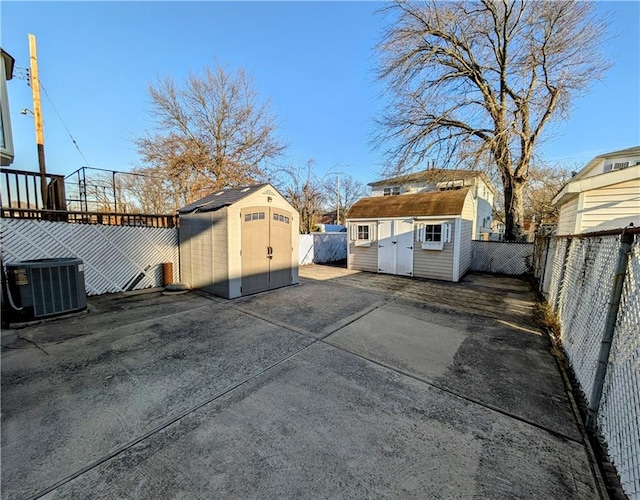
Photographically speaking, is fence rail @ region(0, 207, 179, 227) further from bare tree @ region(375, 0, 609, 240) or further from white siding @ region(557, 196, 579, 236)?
white siding @ region(557, 196, 579, 236)

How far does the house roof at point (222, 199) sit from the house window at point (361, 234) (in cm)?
480

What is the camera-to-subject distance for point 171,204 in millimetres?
13219

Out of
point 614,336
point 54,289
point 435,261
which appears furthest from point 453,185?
point 54,289

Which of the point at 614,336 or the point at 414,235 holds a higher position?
the point at 414,235

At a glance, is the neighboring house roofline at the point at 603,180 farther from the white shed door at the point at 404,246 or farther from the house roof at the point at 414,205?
the white shed door at the point at 404,246

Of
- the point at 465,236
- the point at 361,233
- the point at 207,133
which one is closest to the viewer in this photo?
the point at 465,236

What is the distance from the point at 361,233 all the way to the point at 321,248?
3.20 m

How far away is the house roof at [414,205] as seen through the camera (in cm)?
838

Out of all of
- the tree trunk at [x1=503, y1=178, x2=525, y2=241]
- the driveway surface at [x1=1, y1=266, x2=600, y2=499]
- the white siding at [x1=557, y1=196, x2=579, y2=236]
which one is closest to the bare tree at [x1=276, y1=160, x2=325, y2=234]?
the tree trunk at [x1=503, y1=178, x2=525, y2=241]

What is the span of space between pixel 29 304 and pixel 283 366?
474 cm

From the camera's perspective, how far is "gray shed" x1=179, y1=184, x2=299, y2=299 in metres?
6.04

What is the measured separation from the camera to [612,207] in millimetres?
6023

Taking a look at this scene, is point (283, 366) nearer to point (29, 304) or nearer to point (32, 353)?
point (32, 353)

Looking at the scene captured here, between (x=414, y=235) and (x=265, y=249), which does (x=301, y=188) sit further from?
(x=265, y=249)
